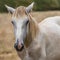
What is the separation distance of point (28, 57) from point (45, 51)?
0.40 m

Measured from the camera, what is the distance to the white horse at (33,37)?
6938 millimetres

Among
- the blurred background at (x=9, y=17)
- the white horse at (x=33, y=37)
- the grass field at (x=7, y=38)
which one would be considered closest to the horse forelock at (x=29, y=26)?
the white horse at (x=33, y=37)

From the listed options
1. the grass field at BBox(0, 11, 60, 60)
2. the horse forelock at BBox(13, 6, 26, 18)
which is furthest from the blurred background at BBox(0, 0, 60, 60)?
the horse forelock at BBox(13, 6, 26, 18)

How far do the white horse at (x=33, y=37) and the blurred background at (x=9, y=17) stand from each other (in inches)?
128

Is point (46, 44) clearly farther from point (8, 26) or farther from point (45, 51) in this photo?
point (8, 26)

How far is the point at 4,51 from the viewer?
11.1m

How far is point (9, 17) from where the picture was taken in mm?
11609

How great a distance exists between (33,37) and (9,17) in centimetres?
436

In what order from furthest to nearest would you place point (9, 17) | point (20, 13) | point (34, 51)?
point (9, 17)
point (34, 51)
point (20, 13)

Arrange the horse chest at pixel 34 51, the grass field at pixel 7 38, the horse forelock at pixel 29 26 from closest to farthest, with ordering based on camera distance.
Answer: the horse forelock at pixel 29 26
the horse chest at pixel 34 51
the grass field at pixel 7 38

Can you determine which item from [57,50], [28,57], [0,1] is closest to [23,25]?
[28,57]

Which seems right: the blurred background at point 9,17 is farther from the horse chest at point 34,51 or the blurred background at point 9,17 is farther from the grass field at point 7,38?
the horse chest at point 34,51

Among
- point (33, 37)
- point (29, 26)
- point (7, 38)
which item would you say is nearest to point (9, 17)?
point (7, 38)

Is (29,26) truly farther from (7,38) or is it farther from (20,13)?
(7,38)
